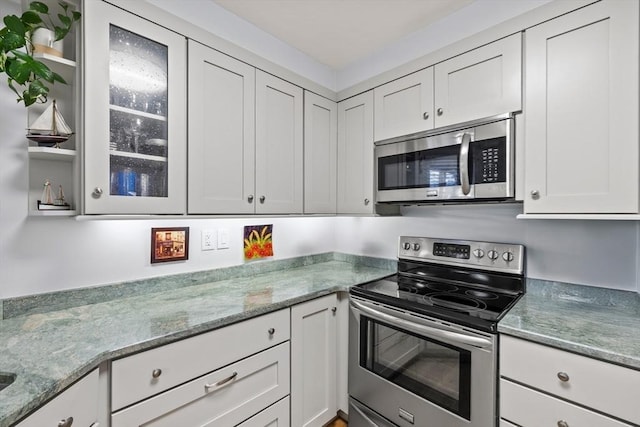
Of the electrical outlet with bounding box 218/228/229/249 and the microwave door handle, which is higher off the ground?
the microwave door handle

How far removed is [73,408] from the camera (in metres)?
0.84

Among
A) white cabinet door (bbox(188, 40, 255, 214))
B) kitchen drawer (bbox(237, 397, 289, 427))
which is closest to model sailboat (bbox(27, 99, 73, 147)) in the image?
white cabinet door (bbox(188, 40, 255, 214))

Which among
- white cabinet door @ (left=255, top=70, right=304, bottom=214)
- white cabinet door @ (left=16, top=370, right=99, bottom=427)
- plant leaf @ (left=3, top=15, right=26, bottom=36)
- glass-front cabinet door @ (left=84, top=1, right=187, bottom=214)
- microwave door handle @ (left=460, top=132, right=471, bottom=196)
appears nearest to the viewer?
white cabinet door @ (left=16, top=370, right=99, bottom=427)

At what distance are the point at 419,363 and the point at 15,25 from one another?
2178 millimetres

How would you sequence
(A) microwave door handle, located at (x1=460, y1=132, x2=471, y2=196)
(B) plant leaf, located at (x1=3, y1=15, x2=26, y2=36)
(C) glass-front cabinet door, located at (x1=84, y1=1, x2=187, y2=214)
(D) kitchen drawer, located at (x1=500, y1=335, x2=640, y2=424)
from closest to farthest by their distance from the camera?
(D) kitchen drawer, located at (x1=500, y1=335, x2=640, y2=424) → (B) plant leaf, located at (x1=3, y1=15, x2=26, y2=36) → (C) glass-front cabinet door, located at (x1=84, y1=1, x2=187, y2=214) → (A) microwave door handle, located at (x1=460, y1=132, x2=471, y2=196)

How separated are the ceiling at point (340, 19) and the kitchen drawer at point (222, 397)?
188 cm

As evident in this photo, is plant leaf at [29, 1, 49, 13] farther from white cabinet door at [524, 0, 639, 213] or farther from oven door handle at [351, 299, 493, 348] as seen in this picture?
white cabinet door at [524, 0, 639, 213]

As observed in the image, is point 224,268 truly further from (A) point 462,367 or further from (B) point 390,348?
(A) point 462,367

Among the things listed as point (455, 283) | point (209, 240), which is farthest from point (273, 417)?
point (455, 283)

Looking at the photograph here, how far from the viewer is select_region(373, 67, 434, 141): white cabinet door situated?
1737mm

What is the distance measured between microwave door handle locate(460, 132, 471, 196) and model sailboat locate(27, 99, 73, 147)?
1.80 meters

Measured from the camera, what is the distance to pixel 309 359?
1.64m

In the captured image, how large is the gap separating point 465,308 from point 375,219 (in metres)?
1.11

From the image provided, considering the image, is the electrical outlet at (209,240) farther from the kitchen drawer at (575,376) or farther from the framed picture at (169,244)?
the kitchen drawer at (575,376)
